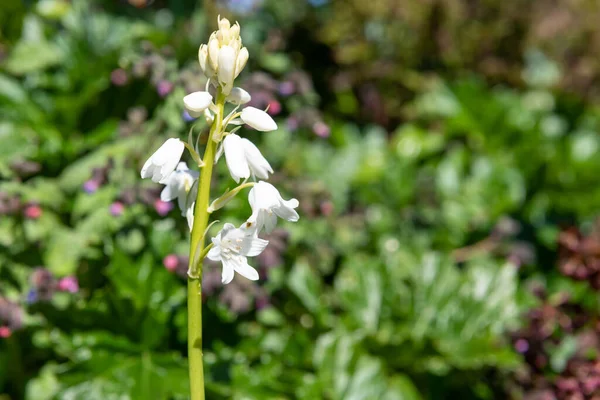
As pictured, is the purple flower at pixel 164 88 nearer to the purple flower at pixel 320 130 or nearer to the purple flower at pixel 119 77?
the purple flower at pixel 119 77

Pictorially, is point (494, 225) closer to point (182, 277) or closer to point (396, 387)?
point (396, 387)

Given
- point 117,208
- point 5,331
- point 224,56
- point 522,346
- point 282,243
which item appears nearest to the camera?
point 224,56

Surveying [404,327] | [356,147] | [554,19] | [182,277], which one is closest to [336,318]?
[404,327]

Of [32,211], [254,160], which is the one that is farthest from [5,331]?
[254,160]

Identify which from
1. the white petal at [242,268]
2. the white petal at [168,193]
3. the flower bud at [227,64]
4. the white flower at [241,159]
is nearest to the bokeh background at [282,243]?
the white petal at [168,193]

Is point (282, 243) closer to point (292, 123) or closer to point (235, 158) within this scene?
point (292, 123)

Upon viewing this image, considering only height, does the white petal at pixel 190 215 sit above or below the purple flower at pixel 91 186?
below
